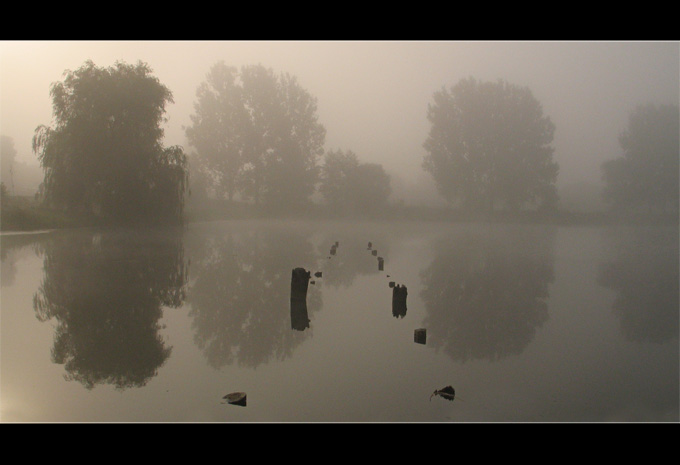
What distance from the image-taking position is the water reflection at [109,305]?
5.27 m

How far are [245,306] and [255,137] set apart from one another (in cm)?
3794

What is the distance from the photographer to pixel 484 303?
8.87 metres

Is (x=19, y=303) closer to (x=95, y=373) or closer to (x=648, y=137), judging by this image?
(x=95, y=373)

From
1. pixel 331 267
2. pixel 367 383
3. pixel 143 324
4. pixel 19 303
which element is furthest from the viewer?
pixel 331 267

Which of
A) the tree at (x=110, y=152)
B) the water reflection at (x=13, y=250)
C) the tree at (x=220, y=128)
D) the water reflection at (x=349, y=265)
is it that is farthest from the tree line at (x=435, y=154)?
the water reflection at (x=349, y=265)

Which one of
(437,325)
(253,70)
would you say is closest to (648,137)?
(253,70)

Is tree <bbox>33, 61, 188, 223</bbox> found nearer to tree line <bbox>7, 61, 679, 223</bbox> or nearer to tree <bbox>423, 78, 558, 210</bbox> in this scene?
tree line <bbox>7, 61, 679, 223</bbox>

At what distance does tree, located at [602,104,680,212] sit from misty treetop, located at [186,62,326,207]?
2927cm

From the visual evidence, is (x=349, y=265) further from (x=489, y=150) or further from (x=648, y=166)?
(x=648, y=166)

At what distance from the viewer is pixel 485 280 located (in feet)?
37.4

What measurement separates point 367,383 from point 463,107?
46148 millimetres

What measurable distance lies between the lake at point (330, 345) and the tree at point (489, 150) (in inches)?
1388

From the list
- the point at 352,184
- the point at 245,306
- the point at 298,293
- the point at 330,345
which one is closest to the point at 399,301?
the point at 298,293

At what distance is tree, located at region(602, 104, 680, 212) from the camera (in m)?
48.4
